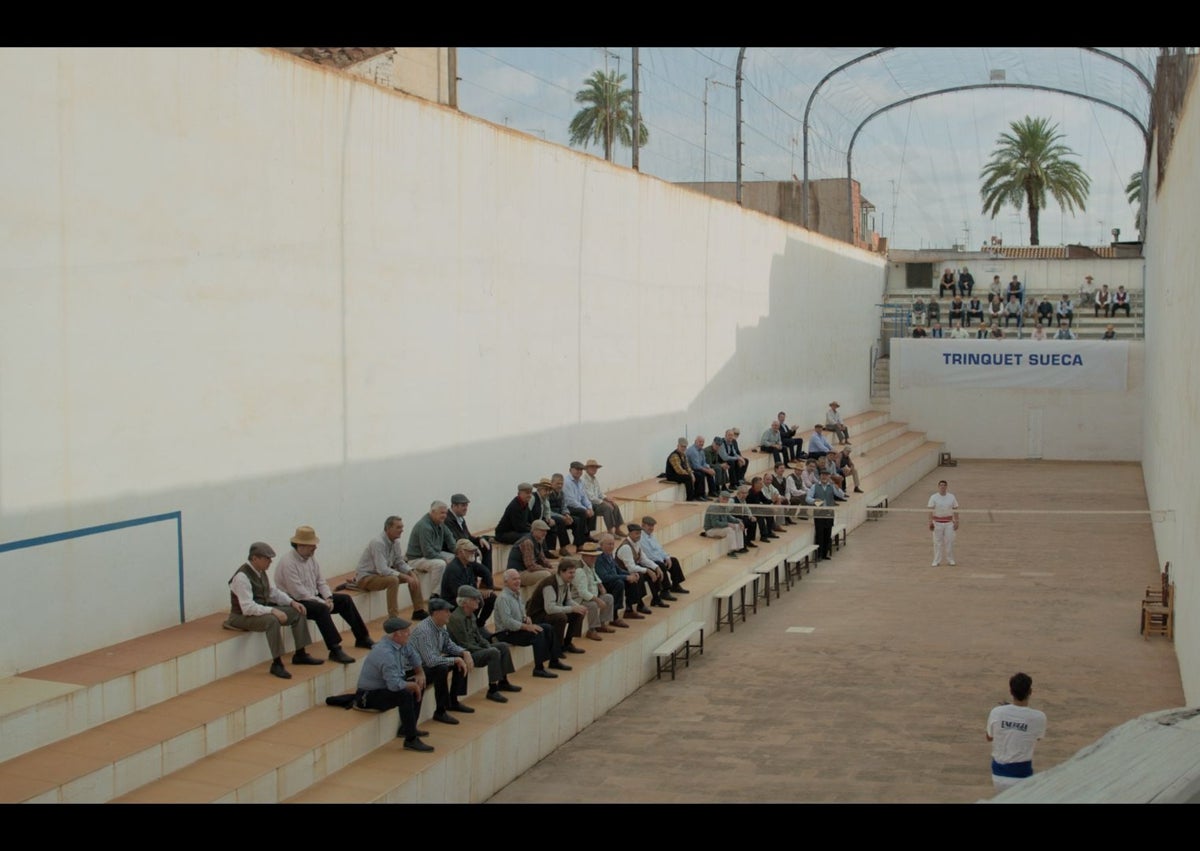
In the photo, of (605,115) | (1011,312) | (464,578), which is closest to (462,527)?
(464,578)

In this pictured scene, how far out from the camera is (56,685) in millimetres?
7363

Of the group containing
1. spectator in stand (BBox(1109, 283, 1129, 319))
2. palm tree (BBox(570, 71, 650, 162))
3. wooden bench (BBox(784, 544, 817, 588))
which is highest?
palm tree (BBox(570, 71, 650, 162))

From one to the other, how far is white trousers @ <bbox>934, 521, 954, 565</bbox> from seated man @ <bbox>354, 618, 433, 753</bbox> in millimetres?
10942

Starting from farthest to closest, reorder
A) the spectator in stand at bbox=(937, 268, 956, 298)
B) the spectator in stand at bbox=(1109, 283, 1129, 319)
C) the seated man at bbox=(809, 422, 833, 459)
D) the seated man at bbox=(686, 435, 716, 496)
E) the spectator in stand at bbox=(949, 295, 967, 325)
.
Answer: the spectator in stand at bbox=(937, 268, 956, 298)
the spectator in stand at bbox=(949, 295, 967, 325)
the spectator in stand at bbox=(1109, 283, 1129, 319)
the seated man at bbox=(809, 422, 833, 459)
the seated man at bbox=(686, 435, 716, 496)

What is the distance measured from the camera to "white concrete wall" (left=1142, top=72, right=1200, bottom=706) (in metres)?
10.6

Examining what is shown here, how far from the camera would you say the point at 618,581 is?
12320 mm

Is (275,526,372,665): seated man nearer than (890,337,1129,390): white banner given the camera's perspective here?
Yes

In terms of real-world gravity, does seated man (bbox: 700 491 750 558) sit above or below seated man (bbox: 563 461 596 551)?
below

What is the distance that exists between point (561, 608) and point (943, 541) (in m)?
8.54

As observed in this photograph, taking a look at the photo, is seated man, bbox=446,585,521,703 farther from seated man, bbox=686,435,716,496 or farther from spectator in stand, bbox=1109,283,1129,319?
spectator in stand, bbox=1109,283,1129,319

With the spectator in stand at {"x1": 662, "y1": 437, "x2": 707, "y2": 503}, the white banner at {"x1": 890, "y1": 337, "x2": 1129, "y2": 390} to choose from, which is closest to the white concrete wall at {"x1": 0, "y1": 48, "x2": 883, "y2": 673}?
the spectator in stand at {"x1": 662, "y1": 437, "x2": 707, "y2": 503}

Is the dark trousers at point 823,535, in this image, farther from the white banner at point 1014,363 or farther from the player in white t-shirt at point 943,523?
the white banner at point 1014,363

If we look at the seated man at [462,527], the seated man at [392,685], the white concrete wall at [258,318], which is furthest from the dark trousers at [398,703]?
the seated man at [462,527]

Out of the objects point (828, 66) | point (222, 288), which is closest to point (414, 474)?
point (222, 288)
